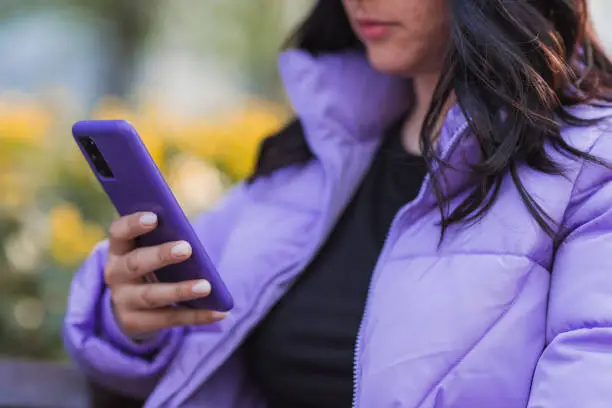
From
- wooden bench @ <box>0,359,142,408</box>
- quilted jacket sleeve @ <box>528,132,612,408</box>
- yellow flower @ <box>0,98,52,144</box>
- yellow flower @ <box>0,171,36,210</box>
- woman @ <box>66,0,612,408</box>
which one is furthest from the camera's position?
yellow flower @ <box>0,98,52,144</box>

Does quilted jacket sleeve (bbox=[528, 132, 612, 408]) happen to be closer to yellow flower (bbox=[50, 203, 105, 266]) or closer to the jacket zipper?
the jacket zipper

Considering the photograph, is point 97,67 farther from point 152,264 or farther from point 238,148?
point 152,264

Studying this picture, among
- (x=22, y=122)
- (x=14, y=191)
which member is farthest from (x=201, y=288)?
(x=22, y=122)

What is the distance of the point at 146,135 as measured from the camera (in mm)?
2762

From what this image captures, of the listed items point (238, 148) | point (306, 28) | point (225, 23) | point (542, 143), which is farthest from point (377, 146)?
point (225, 23)

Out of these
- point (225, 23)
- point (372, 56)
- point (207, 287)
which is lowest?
point (225, 23)

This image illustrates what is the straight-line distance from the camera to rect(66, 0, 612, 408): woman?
4.55ft

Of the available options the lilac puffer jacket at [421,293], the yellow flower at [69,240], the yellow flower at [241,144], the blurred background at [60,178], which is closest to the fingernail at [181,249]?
the lilac puffer jacket at [421,293]

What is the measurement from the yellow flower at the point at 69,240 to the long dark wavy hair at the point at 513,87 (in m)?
1.26

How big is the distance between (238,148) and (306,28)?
Result: 2.72 ft

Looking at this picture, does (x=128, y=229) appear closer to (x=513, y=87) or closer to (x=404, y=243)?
(x=404, y=243)

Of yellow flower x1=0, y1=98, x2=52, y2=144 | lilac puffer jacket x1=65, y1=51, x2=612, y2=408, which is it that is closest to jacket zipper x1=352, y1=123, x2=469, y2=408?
lilac puffer jacket x1=65, y1=51, x2=612, y2=408

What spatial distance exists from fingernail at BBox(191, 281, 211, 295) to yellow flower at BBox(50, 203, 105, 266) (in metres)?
1.10

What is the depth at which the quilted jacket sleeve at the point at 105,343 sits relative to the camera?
1808 mm
